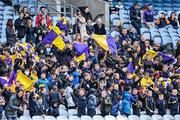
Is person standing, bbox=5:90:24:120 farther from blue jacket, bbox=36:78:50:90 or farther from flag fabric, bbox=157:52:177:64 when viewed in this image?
flag fabric, bbox=157:52:177:64

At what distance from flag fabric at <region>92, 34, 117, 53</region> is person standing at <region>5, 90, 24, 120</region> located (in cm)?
457

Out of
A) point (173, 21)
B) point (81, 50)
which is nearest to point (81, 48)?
point (81, 50)

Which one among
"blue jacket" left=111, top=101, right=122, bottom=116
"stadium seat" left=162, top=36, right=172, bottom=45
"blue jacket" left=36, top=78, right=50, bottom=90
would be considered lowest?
"blue jacket" left=111, top=101, right=122, bottom=116

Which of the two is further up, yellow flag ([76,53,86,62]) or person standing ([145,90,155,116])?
yellow flag ([76,53,86,62])

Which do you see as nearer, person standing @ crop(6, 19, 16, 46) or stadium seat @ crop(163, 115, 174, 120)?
stadium seat @ crop(163, 115, 174, 120)

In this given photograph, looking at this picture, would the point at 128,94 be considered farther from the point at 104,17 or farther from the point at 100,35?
the point at 104,17

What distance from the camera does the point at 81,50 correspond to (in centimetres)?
2736

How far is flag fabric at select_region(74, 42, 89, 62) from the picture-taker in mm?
27344

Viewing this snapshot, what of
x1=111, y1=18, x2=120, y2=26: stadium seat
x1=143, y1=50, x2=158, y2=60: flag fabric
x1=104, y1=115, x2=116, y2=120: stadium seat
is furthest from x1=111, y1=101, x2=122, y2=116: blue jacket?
x1=111, y1=18, x2=120, y2=26: stadium seat

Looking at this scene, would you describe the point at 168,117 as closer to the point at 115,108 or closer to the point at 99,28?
the point at 115,108

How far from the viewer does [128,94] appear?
2594 centimetres

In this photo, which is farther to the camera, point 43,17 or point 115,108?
point 43,17

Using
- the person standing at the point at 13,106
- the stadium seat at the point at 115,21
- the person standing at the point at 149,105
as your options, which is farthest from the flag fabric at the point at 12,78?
the stadium seat at the point at 115,21

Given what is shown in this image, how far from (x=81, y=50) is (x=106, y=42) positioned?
1.03 meters
